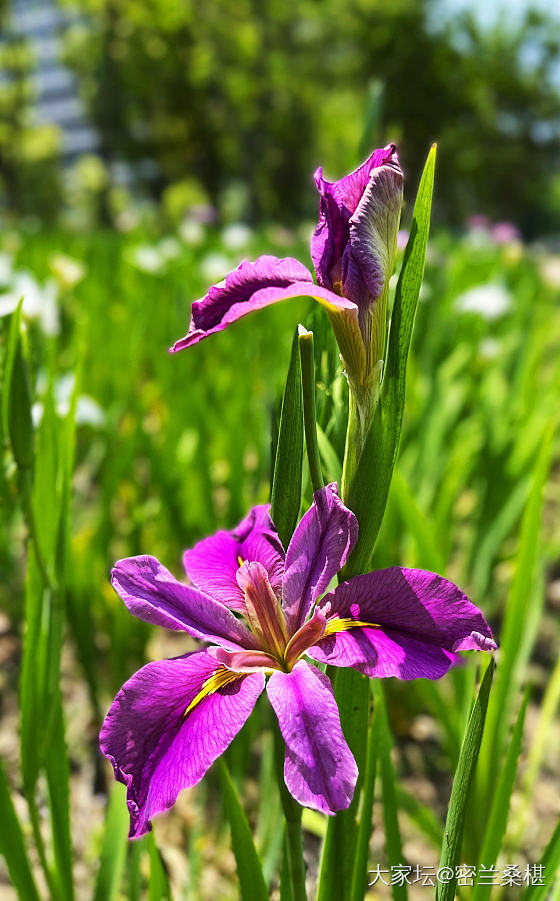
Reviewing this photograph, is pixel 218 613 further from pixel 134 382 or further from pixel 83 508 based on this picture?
pixel 134 382

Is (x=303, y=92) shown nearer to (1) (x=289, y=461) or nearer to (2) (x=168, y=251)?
(2) (x=168, y=251)

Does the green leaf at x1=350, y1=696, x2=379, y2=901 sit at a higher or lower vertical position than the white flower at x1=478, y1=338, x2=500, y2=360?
lower

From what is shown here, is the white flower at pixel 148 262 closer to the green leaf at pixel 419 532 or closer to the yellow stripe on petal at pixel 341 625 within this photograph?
the green leaf at pixel 419 532

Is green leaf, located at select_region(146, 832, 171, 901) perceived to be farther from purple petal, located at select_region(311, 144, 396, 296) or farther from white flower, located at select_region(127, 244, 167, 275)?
white flower, located at select_region(127, 244, 167, 275)

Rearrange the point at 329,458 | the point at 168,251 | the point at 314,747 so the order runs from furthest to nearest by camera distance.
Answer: the point at 168,251 → the point at 329,458 → the point at 314,747

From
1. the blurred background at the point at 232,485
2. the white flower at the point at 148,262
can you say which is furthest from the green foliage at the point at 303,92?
the blurred background at the point at 232,485

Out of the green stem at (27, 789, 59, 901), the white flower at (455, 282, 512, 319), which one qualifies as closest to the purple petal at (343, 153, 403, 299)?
the green stem at (27, 789, 59, 901)

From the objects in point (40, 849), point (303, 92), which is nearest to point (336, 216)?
point (40, 849)
